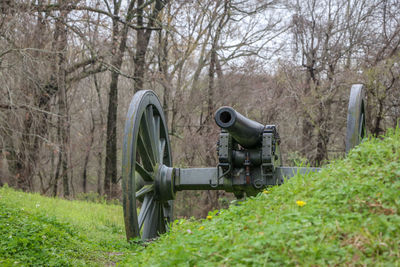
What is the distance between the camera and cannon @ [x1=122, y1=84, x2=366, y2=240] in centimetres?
502

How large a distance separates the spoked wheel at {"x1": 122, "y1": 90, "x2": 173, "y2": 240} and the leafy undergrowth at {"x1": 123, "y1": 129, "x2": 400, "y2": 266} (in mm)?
846

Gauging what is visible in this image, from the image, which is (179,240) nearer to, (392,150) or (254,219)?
(254,219)

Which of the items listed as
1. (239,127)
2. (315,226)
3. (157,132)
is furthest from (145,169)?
(315,226)

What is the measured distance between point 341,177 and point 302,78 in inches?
489

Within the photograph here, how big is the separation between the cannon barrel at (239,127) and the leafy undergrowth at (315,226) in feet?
3.99

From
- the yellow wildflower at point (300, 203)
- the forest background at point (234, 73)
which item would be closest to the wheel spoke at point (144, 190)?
the yellow wildflower at point (300, 203)

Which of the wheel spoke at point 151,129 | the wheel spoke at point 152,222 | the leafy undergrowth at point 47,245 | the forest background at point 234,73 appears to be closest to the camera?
the leafy undergrowth at point 47,245

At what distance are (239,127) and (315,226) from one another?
229cm

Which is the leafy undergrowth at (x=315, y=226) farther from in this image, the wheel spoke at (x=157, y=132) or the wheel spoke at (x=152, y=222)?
the wheel spoke at (x=157, y=132)

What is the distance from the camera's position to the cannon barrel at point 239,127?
15.7 feet

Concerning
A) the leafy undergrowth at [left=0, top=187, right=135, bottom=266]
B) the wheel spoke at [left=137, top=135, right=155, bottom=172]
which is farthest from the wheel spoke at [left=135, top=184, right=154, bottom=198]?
the leafy undergrowth at [left=0, top=187, right=135, bottom=266]

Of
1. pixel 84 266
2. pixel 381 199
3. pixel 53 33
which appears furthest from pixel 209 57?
pixel 381 199

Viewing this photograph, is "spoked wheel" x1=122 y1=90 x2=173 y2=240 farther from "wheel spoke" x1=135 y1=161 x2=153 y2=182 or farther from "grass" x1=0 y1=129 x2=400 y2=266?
"grass" x1=0 y1=129 x2=400 y2=266

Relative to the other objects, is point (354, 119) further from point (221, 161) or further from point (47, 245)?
point (47, 245)
